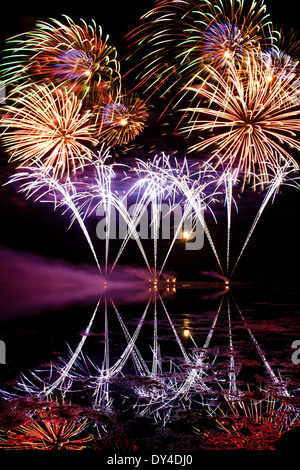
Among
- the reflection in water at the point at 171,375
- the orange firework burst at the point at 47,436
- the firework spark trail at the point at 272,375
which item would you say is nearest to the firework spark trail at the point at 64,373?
the reflection in water at the point at 171,375

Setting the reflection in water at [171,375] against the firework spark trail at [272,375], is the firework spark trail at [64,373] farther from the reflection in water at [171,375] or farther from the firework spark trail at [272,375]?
the firework spark trail at [272,375]

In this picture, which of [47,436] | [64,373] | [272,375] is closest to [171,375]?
[272,375]

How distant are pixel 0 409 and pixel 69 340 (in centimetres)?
442

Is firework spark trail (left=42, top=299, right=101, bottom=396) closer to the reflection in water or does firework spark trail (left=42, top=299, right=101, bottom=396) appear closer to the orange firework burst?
the reflection in water

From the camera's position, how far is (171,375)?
218 inches

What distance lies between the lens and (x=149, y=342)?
8117 mm

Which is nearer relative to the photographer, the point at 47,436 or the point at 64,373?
the point at 47,436

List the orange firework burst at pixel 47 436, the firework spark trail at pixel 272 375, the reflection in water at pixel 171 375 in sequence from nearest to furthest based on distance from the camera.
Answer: the orange firework burst at pixel 47 436
the reflection in water at pixel 171 375
the firework spark trail at pixel 272 375

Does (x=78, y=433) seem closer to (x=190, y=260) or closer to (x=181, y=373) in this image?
(x=181, y=373)

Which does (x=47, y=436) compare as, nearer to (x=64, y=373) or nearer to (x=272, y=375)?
(x=64, y=373)

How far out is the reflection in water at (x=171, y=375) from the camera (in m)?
4.35

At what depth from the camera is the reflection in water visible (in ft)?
14.3

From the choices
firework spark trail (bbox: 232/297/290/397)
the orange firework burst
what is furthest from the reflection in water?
the orange firework burst

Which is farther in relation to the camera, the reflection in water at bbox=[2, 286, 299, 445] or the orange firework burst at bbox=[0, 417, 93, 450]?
the reflection in water at bbox=[2, 286, 299, 445]
